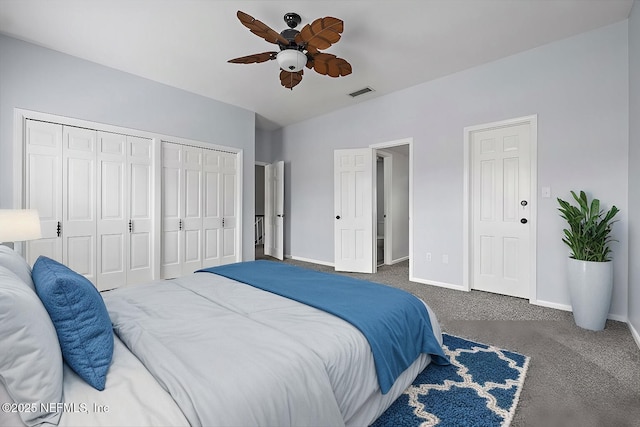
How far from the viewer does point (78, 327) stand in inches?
39.8

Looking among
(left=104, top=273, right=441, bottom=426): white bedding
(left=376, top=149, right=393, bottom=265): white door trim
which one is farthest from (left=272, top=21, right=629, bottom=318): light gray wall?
(left=104, top=273, right=441, bottom=426): white bedding

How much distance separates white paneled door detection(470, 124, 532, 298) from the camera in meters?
3.47

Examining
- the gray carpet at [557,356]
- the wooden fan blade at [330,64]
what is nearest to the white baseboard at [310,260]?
the gray carpet at [557,356]

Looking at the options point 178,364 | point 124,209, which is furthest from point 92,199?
point 178,364

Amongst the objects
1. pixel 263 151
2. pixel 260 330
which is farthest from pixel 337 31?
pixel 263 151

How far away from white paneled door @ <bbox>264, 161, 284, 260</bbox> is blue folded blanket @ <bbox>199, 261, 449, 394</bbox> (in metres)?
4.04

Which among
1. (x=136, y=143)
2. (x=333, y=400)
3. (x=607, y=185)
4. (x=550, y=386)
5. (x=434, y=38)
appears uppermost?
(x=434, y=38)

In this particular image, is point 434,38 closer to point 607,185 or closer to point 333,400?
point 607,185

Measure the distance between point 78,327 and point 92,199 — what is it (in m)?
3.34

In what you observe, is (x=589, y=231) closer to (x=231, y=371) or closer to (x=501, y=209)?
(x=501, y=209)

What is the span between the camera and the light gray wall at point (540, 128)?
287 cm

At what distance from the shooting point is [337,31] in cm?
235

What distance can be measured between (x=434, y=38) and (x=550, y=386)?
3.21 m

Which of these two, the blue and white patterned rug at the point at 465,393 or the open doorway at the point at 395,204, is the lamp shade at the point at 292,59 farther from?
the open doorway at the point at 395,204
